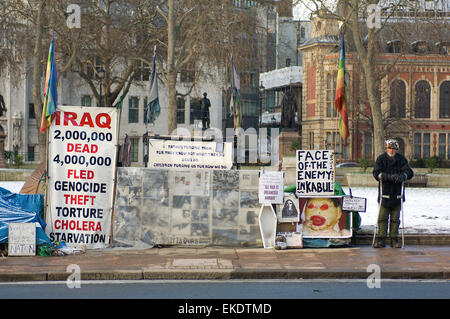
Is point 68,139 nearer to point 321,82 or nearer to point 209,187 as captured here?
point 209,187

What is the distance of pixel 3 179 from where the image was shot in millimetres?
35281

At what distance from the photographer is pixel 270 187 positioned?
13.5 metres

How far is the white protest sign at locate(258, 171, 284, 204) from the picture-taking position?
13.4 m

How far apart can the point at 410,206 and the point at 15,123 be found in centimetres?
4825

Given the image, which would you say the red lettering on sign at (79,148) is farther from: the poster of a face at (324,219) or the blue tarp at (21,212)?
the poster of a face at (324,219)

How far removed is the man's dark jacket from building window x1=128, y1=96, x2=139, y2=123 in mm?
54344

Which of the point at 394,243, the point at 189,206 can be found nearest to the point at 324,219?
the point at 394,243

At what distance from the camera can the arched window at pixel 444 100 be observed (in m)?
66.3

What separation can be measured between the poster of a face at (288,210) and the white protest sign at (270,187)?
18 centimetres

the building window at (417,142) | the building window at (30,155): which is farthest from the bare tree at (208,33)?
the building window at (417,142)

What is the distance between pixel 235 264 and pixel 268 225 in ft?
6.96

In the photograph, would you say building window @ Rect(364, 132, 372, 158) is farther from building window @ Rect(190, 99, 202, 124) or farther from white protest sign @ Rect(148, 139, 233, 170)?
white protest sign @ Rect(148, 139, 233, 170)

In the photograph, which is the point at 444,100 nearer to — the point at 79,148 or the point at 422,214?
the point at 422,214

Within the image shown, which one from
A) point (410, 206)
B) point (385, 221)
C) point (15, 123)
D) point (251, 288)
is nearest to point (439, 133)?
point (15, 123)
